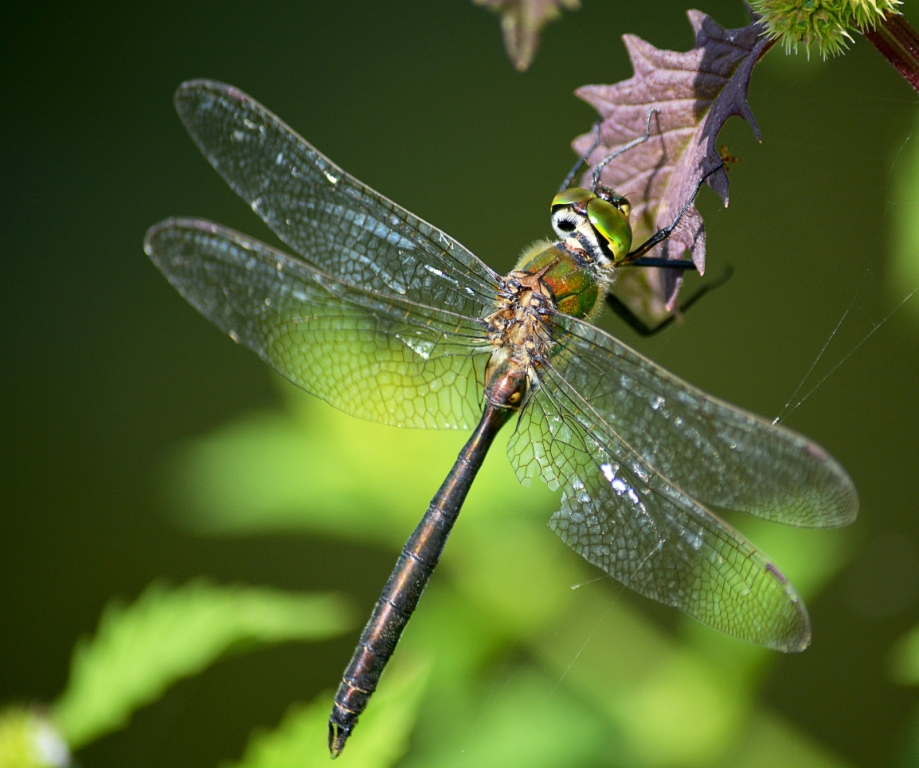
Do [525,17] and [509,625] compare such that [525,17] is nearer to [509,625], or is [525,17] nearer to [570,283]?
[570,283]

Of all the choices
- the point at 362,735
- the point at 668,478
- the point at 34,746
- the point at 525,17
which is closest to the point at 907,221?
the point at 668,478

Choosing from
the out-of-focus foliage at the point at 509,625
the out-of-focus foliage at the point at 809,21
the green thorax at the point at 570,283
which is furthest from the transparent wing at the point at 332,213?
the out-of-focus foliage at the point at 809,21

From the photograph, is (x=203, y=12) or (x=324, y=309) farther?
(x=203, y=12)

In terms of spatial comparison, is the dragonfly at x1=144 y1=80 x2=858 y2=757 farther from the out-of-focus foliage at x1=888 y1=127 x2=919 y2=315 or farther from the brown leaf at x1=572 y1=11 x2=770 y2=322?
the out-of-focus foliage at x1=888 y1=127 x2=919 y2=315

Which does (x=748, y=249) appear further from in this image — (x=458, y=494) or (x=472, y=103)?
(x=472, y=103)

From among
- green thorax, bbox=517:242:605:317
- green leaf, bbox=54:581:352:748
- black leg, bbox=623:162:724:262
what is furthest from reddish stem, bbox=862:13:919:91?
green leaf, bbox=54:581:352:748

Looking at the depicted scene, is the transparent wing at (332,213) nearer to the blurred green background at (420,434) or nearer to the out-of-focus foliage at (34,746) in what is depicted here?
the blurred green background at (420,434)

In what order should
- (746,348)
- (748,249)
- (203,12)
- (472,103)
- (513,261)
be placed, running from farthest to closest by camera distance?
(203,12) → (472,103) → (513,261) → (746,348) → (748,249)

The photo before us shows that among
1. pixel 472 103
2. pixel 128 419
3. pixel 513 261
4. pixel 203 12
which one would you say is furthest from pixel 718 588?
pixel 203 12
